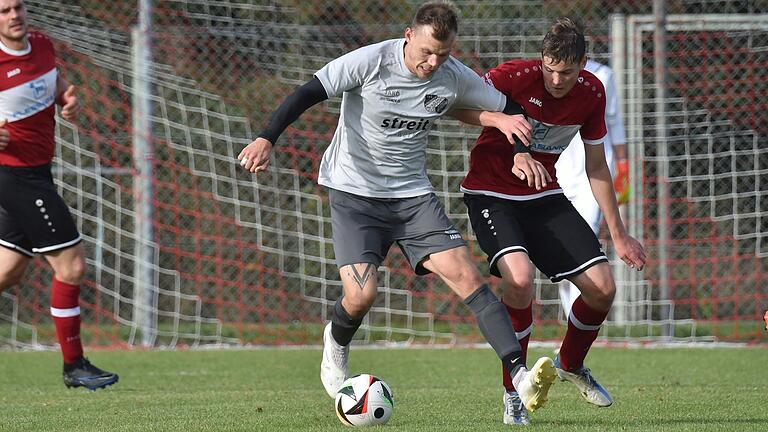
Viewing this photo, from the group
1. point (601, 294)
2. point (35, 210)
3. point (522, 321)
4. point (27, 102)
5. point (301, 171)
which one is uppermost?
point (27, 102)

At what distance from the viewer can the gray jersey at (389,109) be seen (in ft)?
18.9

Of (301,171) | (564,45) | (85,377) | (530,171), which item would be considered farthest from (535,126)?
(301,171)

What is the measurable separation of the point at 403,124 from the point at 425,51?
0.43 m

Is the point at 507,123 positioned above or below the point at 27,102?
above

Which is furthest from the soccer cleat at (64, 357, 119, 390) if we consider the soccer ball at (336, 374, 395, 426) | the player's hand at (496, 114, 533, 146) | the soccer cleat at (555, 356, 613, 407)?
the player's hand at (496, 114, 533, 146)

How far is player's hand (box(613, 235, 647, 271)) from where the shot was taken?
5.91 metres

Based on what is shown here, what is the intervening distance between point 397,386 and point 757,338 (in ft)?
16.0

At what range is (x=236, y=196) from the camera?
12.5m

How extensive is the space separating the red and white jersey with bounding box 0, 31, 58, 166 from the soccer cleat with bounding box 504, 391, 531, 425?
3.56 meters

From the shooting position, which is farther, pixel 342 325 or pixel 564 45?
pixel 342 325

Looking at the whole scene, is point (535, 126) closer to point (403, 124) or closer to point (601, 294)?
point (403, 124)

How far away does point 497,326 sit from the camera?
5340 millimetres

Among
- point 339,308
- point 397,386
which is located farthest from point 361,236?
point 397,386

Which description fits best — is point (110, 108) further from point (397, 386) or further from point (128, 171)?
point (397, 386)
